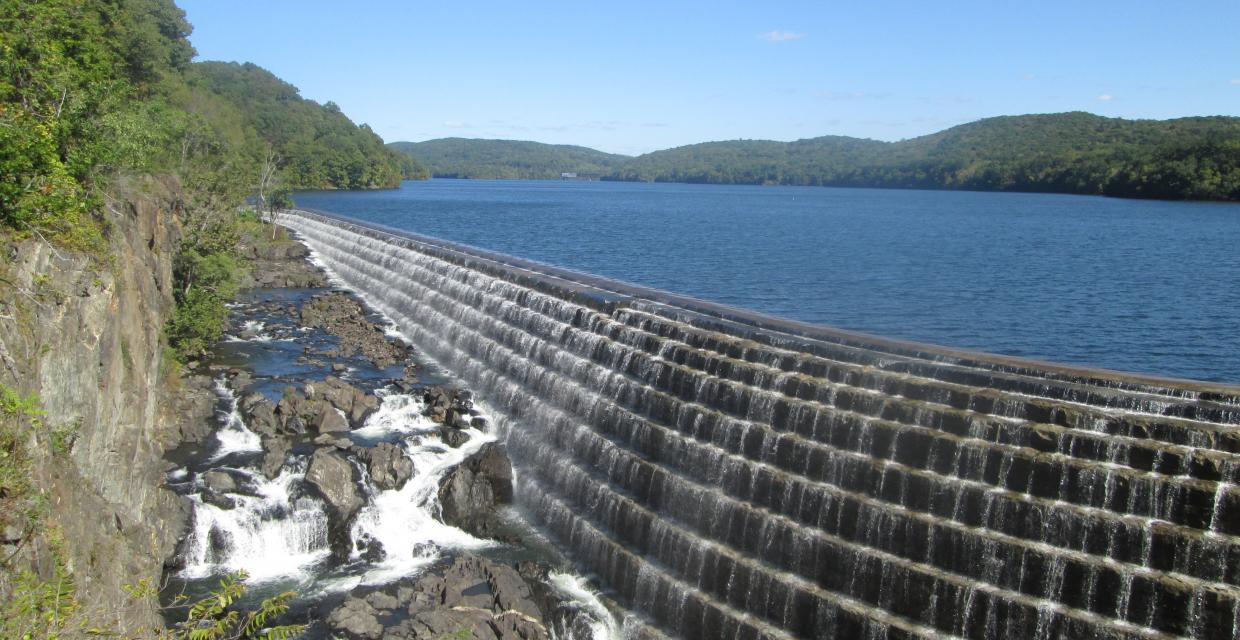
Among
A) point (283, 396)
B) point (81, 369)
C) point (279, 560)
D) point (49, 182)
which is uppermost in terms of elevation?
point (49, 182)

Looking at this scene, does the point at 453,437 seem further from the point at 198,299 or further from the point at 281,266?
the point at 281,266

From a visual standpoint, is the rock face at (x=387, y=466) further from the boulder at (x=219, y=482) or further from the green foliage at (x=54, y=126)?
the green foliage at (x=54, y=126)

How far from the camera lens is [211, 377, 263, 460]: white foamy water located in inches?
1067

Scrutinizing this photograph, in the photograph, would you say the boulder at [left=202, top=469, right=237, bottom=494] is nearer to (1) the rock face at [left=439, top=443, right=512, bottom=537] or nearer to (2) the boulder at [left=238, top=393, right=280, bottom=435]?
(2) the boulder at [left=238, top=393, right=280, bottom=435]

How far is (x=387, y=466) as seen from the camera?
25.9m

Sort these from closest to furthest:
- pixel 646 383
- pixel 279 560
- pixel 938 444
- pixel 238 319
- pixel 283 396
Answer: pixel 938 444 < pixel 279 560 < pixel 646 383 < pixel 283 396 < pixel 238 319

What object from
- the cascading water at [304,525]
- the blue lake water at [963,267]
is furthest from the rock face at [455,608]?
the blue lake water at [963,267]

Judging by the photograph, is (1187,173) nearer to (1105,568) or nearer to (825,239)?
(825,239)

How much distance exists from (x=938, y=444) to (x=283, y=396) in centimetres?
2493

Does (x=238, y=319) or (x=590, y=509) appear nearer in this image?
(x=590, y=509)

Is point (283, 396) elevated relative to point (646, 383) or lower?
lower

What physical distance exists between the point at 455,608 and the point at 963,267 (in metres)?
49.3

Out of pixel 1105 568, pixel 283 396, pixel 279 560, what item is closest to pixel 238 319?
pixel 283 396

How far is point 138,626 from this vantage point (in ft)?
47.3
